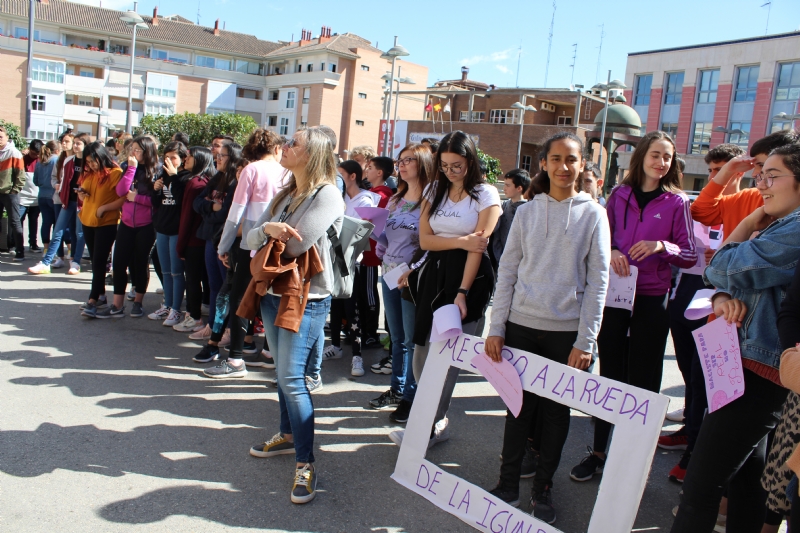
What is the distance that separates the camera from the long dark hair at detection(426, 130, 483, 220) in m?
3.82

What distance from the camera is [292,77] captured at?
69500 millimetres

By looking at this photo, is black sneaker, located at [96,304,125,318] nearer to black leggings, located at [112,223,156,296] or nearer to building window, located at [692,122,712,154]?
black leggings, located at [112,223,156,296]

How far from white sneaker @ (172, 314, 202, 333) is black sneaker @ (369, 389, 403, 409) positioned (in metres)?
2.68

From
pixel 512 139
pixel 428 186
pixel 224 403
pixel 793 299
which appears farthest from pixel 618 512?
pixel 512 139

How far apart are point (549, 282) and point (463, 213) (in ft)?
3.03

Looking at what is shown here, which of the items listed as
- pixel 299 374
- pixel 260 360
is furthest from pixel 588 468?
pixel 260 360

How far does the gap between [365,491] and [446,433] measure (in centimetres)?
92

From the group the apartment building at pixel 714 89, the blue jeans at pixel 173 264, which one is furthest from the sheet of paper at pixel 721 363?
the apartment building at pixel 714 89

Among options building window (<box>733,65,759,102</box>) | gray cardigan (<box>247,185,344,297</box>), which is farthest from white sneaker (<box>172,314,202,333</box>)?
building window (<box>733,65,759,102</box>)

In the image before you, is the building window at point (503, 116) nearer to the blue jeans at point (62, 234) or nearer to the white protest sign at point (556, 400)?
the blue jeans at point (62, 234)

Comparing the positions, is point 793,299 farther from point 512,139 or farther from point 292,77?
point 292,77

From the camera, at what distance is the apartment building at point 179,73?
6228cm

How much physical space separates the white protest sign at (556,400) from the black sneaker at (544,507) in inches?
8.2

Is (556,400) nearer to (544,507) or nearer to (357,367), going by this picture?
(544,507)
